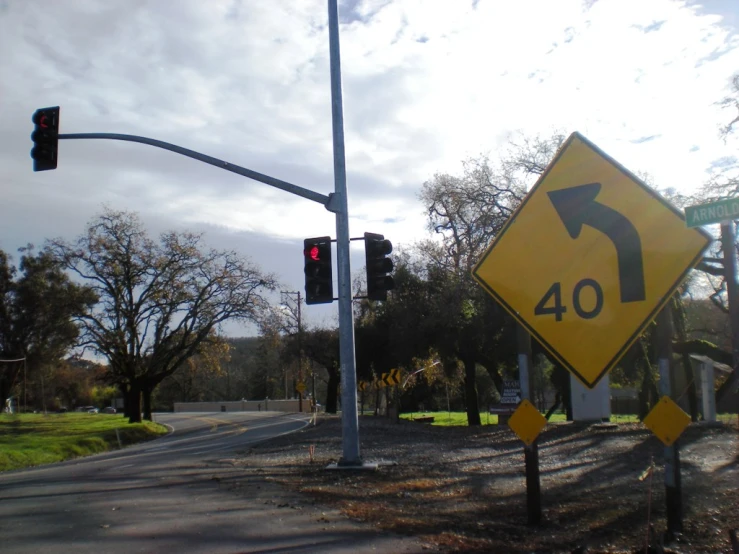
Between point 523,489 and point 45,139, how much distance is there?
1055 centimetres

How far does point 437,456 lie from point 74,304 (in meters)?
30.5

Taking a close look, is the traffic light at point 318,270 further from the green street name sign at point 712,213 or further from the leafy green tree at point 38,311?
the leafy green tree at point 38,311

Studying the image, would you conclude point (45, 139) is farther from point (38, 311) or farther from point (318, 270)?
point (38, 311)

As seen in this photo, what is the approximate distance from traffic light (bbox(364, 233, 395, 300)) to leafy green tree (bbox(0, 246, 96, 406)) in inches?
1267

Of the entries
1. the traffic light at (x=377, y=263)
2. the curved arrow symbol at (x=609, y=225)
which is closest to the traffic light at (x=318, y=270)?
the traffic light at (x=377, y=263)

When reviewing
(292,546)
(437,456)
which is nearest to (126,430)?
(437,456)

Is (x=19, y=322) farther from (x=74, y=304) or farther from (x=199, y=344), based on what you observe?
(x=199, y=344)

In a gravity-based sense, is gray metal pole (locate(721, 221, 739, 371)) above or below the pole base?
above

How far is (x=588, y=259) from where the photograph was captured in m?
6.69

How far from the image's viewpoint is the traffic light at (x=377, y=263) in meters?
14.4

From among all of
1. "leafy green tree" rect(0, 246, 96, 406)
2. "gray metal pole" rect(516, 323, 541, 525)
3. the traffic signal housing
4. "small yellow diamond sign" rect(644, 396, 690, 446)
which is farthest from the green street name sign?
"leafy green tree" rect(0, 246, 96, 406)

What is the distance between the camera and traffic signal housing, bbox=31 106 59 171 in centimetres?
1340

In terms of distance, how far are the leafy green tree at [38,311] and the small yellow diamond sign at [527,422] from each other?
127 ft

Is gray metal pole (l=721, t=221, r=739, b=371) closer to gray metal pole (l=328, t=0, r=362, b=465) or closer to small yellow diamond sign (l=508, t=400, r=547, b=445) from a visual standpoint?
small yellow diamond sign (l=508, t=400, r=547, b=445)
